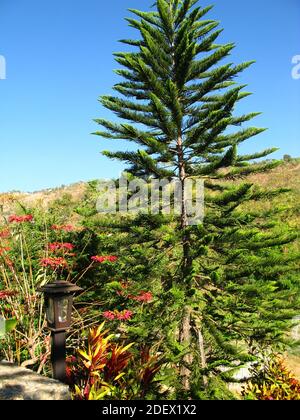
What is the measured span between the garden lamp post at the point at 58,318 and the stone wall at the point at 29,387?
0.21 meters

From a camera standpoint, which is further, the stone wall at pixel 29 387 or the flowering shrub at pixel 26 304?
the flowering shrub at pixel 26 304

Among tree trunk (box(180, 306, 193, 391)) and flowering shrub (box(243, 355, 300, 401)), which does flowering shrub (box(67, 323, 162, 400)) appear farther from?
flowering shrub (box(243, 355, 300, 401))

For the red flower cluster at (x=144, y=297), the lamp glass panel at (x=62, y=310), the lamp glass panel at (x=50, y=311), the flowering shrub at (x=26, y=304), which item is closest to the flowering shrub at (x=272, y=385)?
the red flower cluster at (x=144, y=297)

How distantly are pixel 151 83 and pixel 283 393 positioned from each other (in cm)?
458

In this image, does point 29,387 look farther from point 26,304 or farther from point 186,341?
point 186,341

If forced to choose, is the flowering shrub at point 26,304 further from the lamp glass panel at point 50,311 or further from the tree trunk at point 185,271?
the tree trunk at point 185,271

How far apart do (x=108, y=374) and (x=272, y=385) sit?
2.37 m

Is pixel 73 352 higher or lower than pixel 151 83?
lower

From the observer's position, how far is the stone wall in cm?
248

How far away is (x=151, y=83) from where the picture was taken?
4035 mm

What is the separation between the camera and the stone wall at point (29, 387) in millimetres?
2480
